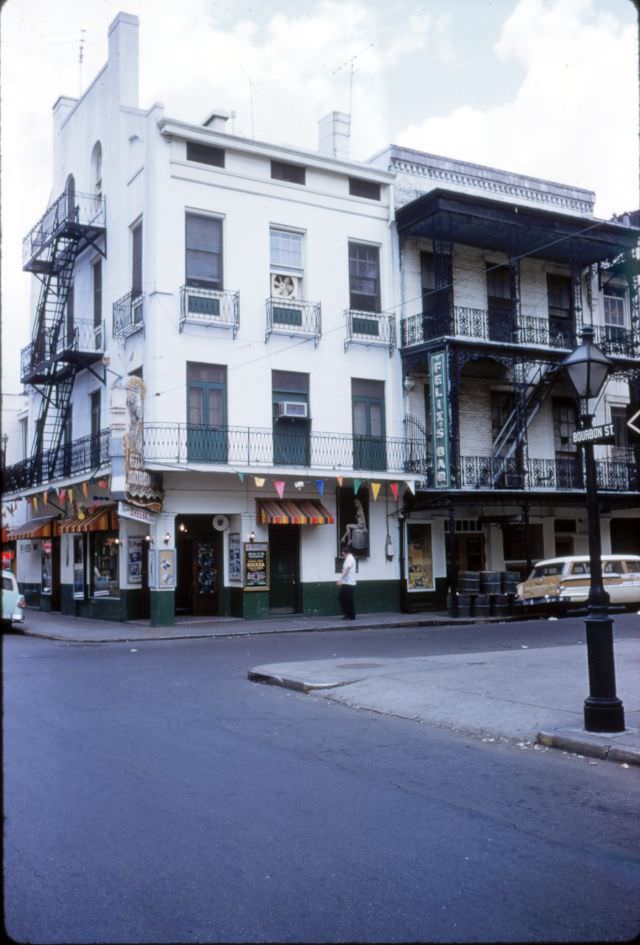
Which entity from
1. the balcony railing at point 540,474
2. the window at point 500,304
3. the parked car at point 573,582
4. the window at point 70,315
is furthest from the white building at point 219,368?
the parked car at point 573,582

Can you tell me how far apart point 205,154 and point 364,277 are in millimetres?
5778

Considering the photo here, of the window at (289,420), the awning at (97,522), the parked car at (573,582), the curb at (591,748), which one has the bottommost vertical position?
the curb at (591,748)

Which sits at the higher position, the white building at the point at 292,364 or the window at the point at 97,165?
the window at the point at 97,165

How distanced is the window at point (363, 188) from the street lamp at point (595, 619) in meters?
19.0

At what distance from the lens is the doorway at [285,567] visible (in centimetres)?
2494

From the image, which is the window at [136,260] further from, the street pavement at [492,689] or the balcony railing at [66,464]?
the street pavement at [492,689]

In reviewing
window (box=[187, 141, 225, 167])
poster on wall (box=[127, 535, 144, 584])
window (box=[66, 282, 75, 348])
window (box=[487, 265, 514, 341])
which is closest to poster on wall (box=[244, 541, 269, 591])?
poster on wall (box=[127, 535, 144, 584])

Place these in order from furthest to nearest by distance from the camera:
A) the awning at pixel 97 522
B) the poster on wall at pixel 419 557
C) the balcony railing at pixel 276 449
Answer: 1. the poster on wall at pixel 419 557
2. the awning at pixel 97 522
3. the balcony railing at pixel 276 449

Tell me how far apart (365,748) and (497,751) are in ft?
4.02

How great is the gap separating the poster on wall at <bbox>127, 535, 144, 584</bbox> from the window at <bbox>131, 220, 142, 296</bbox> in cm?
648

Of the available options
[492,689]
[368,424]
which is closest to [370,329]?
[368,424]

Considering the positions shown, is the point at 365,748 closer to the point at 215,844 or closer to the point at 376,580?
the point at 215,844

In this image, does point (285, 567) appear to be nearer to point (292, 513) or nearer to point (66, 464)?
point (292, 513)

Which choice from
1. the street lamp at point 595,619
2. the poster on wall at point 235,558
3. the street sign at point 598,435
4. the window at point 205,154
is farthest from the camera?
the poster on wall at point 235,558
